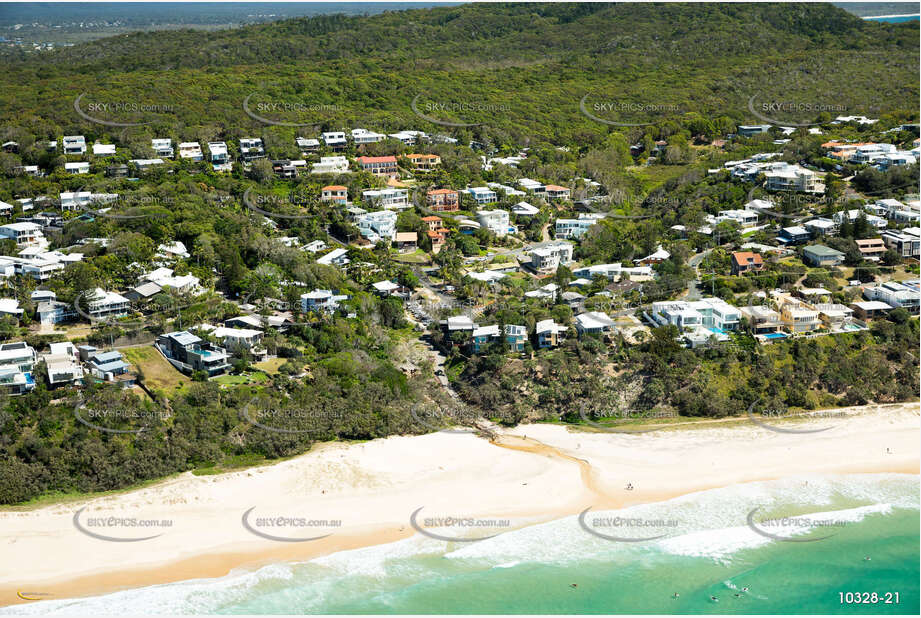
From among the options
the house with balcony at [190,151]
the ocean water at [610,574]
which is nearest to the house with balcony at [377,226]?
the house with balcony at [190,151]

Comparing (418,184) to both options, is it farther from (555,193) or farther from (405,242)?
(405,242)

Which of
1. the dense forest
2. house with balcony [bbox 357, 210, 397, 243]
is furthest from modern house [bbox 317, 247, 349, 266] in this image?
house with balcony [bbox 357, 210, 397, 243]

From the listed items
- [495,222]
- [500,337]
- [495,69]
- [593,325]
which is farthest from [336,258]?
[495,69]

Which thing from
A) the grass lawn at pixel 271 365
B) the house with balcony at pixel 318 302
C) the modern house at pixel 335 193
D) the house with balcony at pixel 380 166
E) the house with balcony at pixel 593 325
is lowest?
the grass lawn at pixel 271 365

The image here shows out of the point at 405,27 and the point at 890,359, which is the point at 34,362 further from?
the point at 405,27

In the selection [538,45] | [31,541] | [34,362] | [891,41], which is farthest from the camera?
[538,45]

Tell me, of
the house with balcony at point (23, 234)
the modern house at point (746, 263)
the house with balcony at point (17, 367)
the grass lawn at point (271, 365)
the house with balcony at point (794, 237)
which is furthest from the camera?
the house with balcony at point (794, 237)

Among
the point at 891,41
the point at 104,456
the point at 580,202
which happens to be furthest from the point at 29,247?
the point at 891,41

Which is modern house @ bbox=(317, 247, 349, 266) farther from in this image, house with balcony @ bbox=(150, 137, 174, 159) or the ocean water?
the ocean water

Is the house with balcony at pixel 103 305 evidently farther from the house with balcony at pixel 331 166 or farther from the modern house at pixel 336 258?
the house with balcony at pixel 331 166
